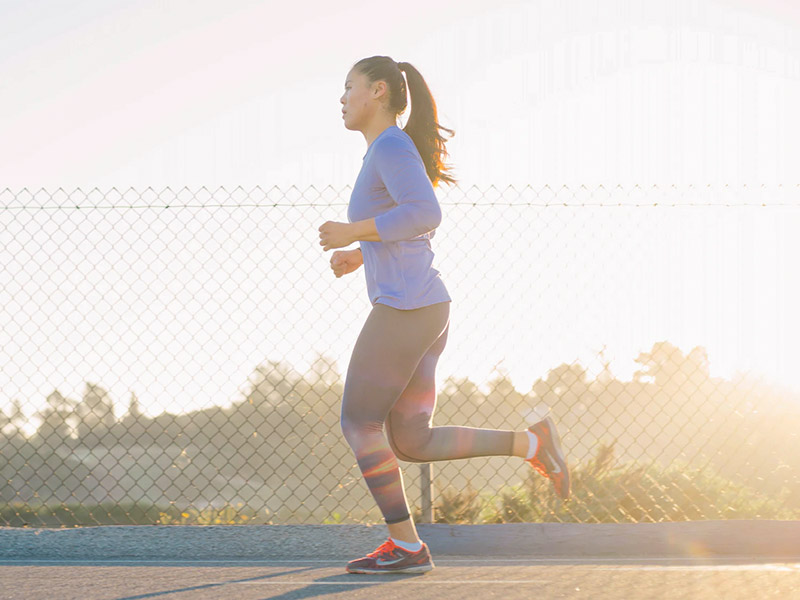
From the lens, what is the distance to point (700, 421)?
4379 mm

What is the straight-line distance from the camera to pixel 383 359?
276 centimetres

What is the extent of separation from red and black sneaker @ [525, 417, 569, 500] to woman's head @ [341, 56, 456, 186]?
993 millimetres

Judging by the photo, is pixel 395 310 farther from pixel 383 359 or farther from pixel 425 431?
pixel 425 431

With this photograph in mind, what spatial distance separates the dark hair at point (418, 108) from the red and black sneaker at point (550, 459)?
101cm

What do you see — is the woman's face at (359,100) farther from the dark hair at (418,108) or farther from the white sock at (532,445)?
the white sock at (532,445)

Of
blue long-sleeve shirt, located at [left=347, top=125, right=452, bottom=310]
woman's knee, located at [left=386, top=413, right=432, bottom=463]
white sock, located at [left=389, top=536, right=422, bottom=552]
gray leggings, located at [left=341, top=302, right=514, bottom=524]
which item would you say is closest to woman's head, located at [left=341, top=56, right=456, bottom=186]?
blue long-sleeve shirt, located at [left=347, top=125, right=452, bottom=310]

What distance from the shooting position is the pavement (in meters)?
2.68

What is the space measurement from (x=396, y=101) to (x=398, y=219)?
22.2 inches

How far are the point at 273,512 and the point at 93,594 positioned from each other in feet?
5.10

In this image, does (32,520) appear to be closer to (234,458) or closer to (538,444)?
(234,458)

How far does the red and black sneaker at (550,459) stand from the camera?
3.09m

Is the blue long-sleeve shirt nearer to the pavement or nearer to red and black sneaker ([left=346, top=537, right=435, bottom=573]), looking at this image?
red and black sneaker ([left=346, top=537, right=435, bottom=573])

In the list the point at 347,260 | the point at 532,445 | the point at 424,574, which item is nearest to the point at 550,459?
the point at 532,445

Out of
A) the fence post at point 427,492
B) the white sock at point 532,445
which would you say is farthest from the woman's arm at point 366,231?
the fence post at point 427,492
